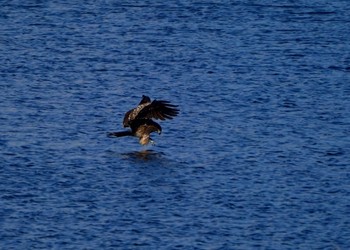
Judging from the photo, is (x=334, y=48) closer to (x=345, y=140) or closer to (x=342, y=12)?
(x=342, y=12)

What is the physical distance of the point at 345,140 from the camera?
637 inches

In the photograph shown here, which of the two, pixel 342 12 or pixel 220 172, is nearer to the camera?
pixel 220 172

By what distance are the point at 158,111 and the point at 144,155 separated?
65 centimetres

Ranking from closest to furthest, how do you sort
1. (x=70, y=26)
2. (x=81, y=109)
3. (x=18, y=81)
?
(x=81, y=109) < (x=18, y=81) < (x=70, y=26)

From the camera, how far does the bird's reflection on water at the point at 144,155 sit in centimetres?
1566

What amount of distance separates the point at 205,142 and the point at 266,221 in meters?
3.22

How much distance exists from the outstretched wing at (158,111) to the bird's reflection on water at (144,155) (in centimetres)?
48

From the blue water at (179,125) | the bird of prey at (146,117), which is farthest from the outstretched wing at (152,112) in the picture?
the blue water at (179,125)

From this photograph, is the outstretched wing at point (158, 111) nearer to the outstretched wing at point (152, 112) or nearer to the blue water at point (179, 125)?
the outstretched wing at point (152, 112)

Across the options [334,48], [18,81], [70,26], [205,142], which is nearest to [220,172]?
[205,142]

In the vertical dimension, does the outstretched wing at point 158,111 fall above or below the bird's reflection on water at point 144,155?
above

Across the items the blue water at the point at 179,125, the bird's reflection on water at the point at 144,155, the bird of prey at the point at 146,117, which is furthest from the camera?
the bird of prey at the point at 146,117

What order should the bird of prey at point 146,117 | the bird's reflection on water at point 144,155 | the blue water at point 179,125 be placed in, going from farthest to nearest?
the bird of prey at point 146,117, the bird's reflection on water at point 144,155, the blue water at point 179,125

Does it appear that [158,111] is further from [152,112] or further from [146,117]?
[146,117]
